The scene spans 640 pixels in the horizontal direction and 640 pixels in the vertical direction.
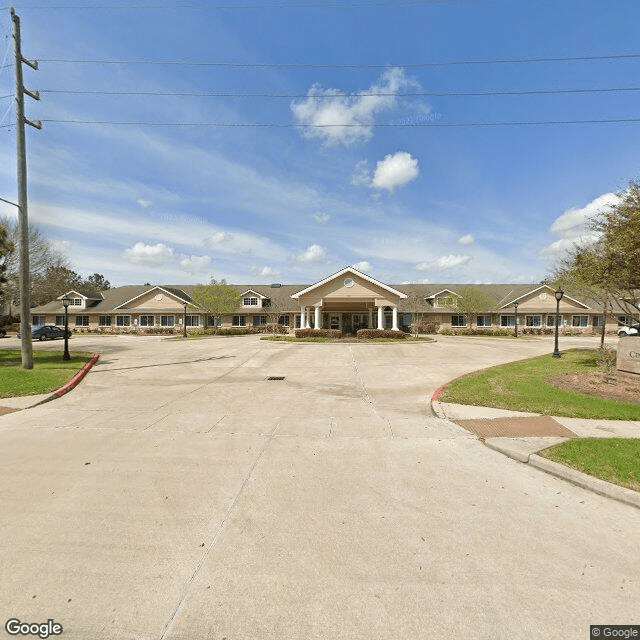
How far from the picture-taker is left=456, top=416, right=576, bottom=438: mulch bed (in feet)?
22.5

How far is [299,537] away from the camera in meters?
3.74

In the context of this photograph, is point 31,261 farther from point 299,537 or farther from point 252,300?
point 299,537

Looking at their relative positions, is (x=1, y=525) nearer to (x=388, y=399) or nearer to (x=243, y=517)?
(x=243, y=517)

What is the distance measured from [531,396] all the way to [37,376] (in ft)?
55.5

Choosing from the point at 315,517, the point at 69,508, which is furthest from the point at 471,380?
the point at 69,508

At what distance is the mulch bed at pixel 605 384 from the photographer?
9.73m

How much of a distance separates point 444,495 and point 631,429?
5420 millimetres

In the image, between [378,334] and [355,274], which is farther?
[355,274]

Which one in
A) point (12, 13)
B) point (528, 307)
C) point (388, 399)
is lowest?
point (388, 399)

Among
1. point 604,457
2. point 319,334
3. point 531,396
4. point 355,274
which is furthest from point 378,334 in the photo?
point 604,457

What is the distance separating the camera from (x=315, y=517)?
4.11m

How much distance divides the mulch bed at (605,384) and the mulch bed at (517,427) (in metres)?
Result: 3.48

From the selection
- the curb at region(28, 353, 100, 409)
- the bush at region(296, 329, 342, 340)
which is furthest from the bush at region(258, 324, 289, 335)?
the curb at region(28, 353, 100, 409)

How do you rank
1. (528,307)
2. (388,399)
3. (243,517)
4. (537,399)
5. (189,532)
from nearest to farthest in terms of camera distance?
(189,532)
(243,517)
(537,399)
(388,399)
(528,307)
